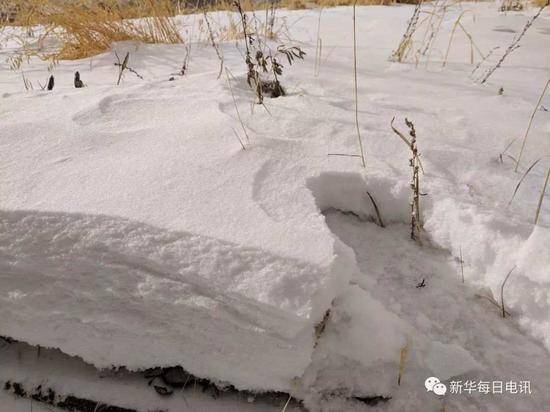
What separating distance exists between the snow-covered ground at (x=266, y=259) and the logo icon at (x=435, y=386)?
0.01 m

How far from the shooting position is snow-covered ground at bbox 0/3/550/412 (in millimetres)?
856

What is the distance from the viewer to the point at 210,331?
873 mm

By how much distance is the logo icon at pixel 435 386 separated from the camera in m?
0.88

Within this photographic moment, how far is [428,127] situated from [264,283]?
39.1 inches

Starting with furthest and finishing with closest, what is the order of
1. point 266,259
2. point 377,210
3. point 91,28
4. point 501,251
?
point 91,28 → point 377,210 → point 501,251 → point 266,259

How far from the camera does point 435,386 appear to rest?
0.89 m

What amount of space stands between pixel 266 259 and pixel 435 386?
0.48m

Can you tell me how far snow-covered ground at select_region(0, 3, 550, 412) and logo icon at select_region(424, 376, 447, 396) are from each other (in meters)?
0.01

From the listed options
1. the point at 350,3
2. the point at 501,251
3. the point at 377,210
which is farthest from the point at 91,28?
the point at 350,3

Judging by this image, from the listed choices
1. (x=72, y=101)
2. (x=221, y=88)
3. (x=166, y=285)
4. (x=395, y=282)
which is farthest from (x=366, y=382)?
(x=72, y=101)

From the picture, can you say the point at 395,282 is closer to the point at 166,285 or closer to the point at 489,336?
the point at 489,336

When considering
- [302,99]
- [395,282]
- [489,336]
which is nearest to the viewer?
[489,336]

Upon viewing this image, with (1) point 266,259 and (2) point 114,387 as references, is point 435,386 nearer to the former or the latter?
(1) point 266,259

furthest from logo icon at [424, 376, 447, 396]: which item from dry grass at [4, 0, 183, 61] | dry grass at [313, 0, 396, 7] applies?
dry grass at [313, 0, 396, 7]
